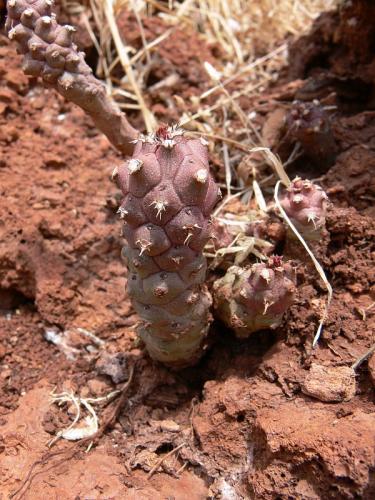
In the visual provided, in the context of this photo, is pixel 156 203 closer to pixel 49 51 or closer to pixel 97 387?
pixel 49 51

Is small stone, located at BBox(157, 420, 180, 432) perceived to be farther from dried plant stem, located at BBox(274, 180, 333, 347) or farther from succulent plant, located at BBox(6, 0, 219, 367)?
dried plant stem, located at BBox(274, 180, 333, 347)

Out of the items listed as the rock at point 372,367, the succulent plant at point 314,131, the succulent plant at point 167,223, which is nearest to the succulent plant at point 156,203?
the succulent plant at point 167,223

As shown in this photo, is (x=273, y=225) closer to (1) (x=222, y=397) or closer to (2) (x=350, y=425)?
(1) (x=222, y=397)

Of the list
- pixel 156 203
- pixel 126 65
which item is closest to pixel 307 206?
pixel 156 203

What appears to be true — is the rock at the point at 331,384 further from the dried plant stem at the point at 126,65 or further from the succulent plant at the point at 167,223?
the dried plant stem at the point at 126,65

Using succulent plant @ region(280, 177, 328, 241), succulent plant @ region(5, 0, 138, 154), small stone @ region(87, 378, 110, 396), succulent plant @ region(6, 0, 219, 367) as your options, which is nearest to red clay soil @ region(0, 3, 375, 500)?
small stone @ region(87, 378, 110, 396)
